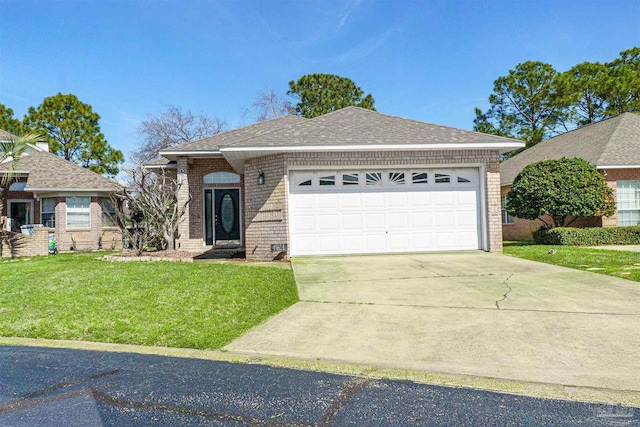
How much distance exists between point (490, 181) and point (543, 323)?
7446 millimetres

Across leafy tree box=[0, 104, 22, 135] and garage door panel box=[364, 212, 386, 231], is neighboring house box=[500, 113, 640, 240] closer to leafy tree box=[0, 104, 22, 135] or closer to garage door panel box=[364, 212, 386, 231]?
garage door panel box=[364, 212, 386, 231]

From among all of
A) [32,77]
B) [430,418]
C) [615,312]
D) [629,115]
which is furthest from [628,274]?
[32,77]

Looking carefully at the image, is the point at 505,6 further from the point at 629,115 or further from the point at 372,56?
the point at 629,115

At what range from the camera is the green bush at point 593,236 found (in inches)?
585

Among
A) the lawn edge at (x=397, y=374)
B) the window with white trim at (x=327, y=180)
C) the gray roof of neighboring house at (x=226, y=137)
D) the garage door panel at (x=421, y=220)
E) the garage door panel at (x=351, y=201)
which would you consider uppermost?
the gray roof of neighboring house at (x=226, y=137)

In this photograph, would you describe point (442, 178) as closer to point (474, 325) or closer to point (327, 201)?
point (327, 201)

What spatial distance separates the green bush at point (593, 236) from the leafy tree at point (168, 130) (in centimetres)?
2752

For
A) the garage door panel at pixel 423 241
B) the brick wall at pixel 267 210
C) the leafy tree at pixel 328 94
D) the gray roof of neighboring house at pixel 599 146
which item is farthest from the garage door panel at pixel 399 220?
the leafy tree at pixel 328 94

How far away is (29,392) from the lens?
3.35 meters

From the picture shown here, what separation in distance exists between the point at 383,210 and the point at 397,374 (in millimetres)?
8428

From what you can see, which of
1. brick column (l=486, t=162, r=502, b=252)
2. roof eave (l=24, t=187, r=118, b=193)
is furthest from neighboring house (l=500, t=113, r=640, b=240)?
roof eave (l=24, t=187, r=118, b=193)

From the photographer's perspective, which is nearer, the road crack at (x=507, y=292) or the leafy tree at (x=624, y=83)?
the road crack at (x=507, y=292)

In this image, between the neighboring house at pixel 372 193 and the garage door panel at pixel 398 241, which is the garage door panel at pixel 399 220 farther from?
the garage door panel at pixel 398 241

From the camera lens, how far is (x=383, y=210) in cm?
1184
